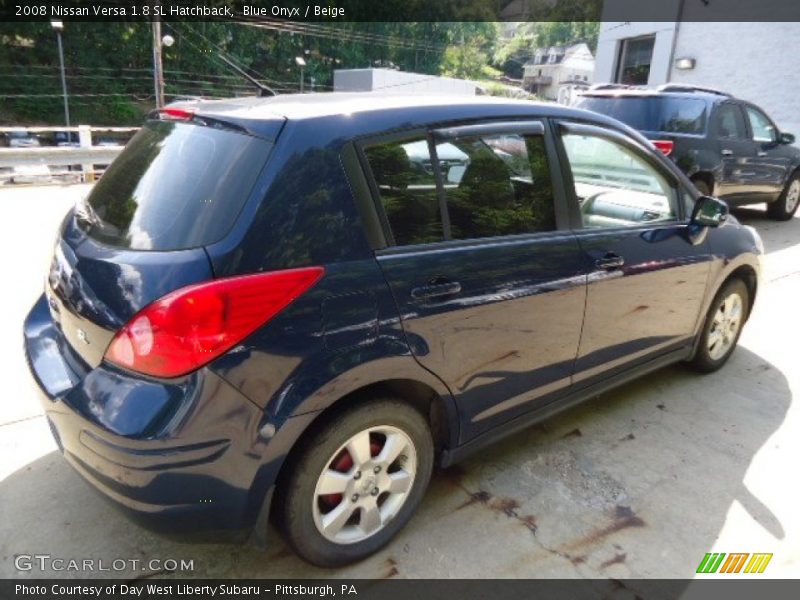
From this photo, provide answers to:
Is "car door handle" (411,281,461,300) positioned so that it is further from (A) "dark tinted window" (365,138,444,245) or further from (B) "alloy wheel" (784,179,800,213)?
(B) "alloy wheel" (784,179,800,213)

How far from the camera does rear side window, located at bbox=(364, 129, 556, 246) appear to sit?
223cm

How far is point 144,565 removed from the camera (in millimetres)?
2309

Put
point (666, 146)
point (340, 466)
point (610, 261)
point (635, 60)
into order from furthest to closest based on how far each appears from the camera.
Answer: point (635, 60) → point (666, 146) → point (610, 261) → point (340, 466)

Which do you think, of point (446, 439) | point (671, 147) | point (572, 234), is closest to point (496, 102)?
point (572, 234)

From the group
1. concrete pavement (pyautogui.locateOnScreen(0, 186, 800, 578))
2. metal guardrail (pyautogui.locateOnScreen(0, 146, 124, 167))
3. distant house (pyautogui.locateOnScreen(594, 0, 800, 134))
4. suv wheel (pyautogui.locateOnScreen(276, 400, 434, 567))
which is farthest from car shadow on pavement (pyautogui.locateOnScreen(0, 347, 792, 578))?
distant house (pyautogui.locateOnScreen(594, 0, 800, 134))

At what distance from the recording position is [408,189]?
2.27 metres

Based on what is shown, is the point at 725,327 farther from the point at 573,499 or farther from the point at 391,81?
the point at 391,81

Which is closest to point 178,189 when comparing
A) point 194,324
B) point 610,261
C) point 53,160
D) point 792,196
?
point 194,324

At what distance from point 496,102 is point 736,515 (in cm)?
214

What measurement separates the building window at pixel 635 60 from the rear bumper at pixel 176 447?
20.0 metres

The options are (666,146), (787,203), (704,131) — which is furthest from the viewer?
(787,203)

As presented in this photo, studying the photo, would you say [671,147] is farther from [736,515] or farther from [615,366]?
[736,515]

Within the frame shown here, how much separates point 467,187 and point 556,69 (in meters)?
88.1

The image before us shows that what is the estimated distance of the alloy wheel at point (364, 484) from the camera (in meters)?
2.17
